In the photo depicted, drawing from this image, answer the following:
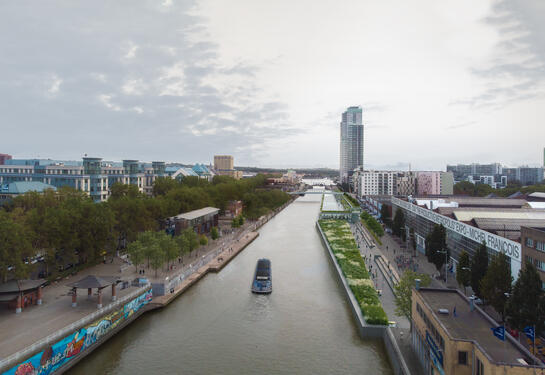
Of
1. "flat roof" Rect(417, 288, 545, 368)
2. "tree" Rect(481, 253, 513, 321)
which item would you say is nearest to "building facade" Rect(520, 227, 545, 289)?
"tree" Rect(481, 253, 513, 321)

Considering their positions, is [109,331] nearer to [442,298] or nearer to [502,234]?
[442,298]

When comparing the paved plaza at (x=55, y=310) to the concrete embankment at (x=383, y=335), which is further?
the paved plaza at (x=55, y=310)

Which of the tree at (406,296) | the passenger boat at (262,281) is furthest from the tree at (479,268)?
the passenger boat at (262,281)

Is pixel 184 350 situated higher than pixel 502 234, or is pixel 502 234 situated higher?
pixel 502 234

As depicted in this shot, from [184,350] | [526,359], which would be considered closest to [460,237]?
[526,359]

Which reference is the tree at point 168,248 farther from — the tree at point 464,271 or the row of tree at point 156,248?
the tree at point 464,271

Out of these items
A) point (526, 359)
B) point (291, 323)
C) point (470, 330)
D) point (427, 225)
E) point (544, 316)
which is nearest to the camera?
point (526, 359)

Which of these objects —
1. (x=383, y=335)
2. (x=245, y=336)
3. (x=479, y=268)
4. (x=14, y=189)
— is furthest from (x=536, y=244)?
(x=14, y=189)

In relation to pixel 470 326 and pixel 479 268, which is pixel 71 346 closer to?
pixel 470 326
